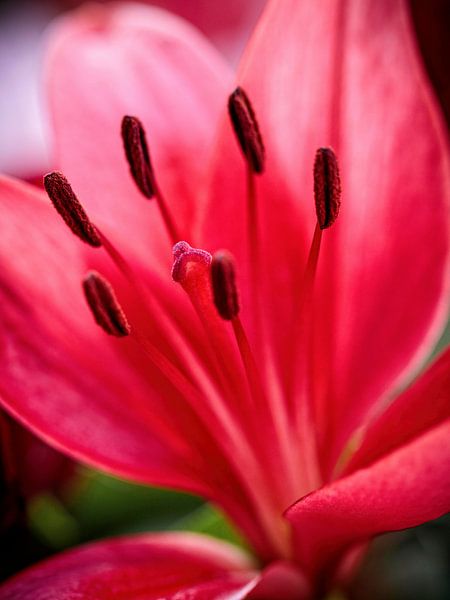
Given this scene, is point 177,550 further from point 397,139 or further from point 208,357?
point 397,139

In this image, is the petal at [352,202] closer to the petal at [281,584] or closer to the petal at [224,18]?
the petal at [281,584]

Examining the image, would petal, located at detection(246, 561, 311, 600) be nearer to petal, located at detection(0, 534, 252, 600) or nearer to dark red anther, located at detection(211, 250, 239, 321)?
petal, located at detection(0, 534, 252, 600)

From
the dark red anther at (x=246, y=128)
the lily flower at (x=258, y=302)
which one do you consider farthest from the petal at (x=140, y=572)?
the dark red anther at (x=246, y=128)

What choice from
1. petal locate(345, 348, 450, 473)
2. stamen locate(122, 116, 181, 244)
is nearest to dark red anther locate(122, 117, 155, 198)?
stamen locate(122, 116, 181, 244)

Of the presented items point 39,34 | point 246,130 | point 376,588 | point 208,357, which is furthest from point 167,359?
point 39,34

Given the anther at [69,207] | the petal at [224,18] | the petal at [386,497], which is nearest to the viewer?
the petal at [386,497]

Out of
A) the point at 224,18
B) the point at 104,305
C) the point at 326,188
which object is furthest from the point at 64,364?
the point at 224,18

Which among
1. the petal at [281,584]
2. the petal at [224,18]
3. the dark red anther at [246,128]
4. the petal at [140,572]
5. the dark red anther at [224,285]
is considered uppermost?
the dark red anther at [246,128]
